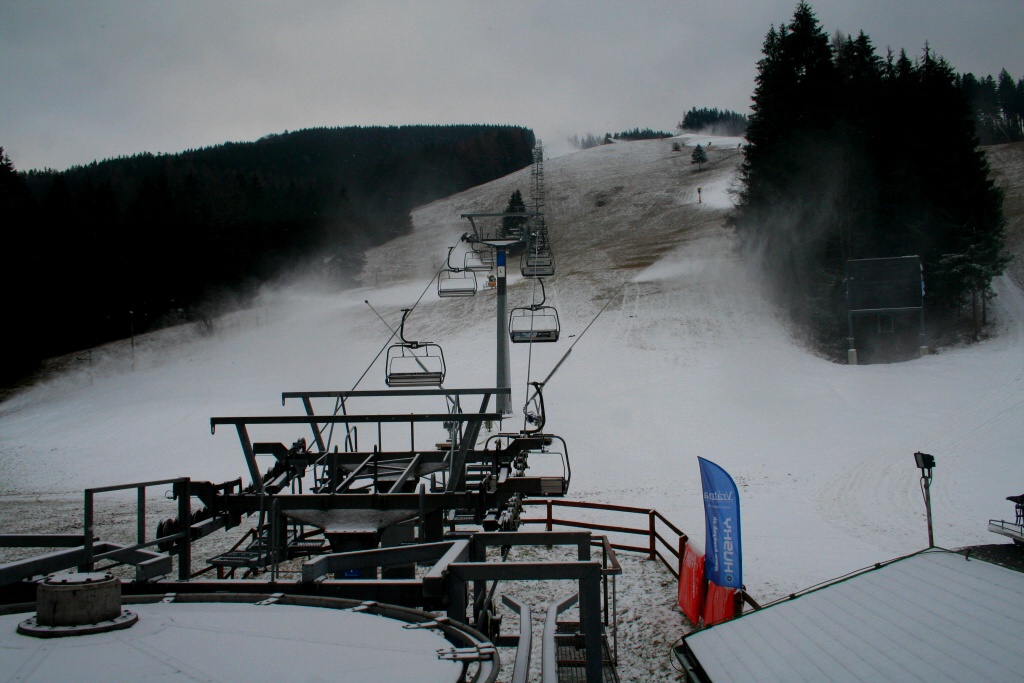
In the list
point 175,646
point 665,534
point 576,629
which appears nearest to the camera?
point 175,646

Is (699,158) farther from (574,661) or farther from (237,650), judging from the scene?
(237,650)

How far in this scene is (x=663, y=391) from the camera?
32.6 meters

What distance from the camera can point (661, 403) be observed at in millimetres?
31078

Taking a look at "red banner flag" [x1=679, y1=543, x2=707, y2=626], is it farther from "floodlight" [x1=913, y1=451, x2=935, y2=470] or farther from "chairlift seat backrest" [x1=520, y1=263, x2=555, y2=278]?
"chairlift seat backrest" [x1=520, y1=263, x2=555, y2=278]

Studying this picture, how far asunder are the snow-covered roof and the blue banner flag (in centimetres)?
83

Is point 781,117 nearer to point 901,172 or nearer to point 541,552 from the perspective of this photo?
point 901,172

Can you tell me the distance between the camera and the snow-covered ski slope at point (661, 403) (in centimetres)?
1909

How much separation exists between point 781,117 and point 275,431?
40.1 m

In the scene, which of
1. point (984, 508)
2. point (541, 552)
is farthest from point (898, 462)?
point (541, 552)

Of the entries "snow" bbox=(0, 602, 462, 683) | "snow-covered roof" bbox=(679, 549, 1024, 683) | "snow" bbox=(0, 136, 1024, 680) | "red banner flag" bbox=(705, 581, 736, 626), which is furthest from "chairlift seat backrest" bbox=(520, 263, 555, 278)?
"snow" bbox=(0, 602, 462, 683)

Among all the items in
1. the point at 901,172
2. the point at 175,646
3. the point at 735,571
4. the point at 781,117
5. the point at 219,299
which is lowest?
the point at 735,571

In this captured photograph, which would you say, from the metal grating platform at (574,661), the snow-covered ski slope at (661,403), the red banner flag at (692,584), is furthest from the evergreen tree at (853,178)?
the metal grating platform at (574,661)

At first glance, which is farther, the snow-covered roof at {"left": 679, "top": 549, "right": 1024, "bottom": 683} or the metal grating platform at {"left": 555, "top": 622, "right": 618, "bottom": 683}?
the metal grating platform at {"left": 555, "top": 622, "right": 618, "bottom": 683}

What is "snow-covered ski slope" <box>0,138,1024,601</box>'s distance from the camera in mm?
19094
